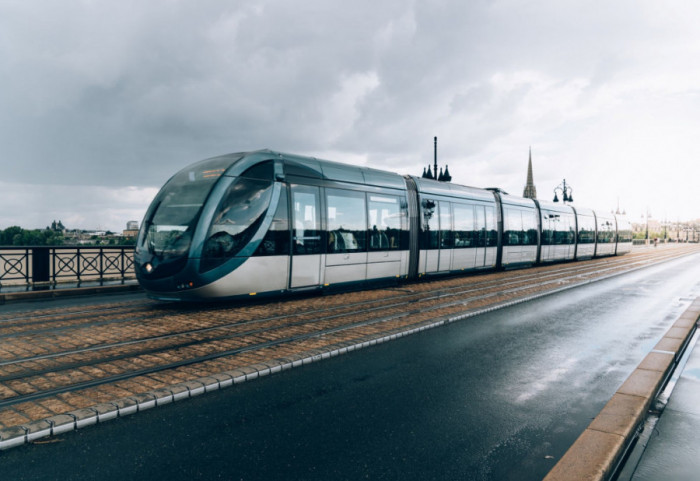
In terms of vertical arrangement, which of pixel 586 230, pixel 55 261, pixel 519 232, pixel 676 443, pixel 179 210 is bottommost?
pixel 676 443

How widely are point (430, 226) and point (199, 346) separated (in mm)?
10001

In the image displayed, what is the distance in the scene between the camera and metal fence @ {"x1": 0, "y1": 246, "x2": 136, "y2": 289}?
552 inches

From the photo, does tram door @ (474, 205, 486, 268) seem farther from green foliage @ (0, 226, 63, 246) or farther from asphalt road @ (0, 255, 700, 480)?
green foliage @ (0, 226, 63, 246)

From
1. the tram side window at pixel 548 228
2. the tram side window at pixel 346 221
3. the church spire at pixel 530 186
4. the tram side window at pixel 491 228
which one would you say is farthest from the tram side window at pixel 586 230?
the church spire at pixel 530 186

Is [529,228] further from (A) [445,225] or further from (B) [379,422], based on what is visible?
(B) [379,422]

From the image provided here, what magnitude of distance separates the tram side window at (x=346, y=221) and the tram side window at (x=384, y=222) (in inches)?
14.5

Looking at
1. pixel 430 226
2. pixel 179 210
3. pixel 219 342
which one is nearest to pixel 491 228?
pixel 430 226

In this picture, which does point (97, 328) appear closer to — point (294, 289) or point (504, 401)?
point (294, 289)

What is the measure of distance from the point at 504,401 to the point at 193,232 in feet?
22.0

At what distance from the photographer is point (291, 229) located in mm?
10508

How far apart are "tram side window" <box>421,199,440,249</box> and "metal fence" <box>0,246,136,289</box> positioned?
999 cm

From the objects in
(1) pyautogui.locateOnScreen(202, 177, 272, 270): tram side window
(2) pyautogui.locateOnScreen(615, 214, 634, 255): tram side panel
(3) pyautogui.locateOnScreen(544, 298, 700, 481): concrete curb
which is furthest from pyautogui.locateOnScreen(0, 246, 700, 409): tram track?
(2) pyautogui.locateOnScreen(615, 214, 634, 255): tram side panel

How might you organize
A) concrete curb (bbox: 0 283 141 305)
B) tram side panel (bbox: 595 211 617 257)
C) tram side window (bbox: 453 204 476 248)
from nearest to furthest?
1. concrete curb (bbox: 0 283 141 305)
2. tram side window (bbox: 453 204 476 248)
3. tram side panel (bbox: 595 211 617 257)

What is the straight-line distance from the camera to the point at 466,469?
325 centimetres
